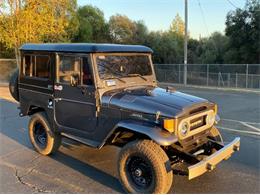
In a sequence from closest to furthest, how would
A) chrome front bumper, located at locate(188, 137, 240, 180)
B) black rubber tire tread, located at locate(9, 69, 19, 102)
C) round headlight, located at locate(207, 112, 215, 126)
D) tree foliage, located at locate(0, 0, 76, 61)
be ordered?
chrome front bumper, located at locate(188, 137, 240, 180) → round headlight, located at locate(207, 112, 215, 126) → black rubber tire tread, located at locate(9, 69, 19, 102) → tree foliage, located at locate(0, 0, 76, 61)

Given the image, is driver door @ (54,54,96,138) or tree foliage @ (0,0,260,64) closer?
driver door @ (54,54,96,138)

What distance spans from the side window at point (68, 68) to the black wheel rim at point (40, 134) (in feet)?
4.41

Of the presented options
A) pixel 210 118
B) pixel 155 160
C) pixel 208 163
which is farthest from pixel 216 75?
pixel 155 160

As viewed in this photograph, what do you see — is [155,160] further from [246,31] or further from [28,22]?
[246,31]

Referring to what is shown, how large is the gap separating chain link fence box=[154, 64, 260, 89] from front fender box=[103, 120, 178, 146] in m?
20.3

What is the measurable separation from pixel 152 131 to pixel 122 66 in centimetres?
168

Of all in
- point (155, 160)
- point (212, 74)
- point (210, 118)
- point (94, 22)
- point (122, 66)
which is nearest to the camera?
point (155, 160)

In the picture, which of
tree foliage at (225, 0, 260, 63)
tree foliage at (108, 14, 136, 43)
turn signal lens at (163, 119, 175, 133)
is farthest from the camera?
tree foliage at (108, 14, 136, 43)

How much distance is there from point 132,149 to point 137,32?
44059 millimetres

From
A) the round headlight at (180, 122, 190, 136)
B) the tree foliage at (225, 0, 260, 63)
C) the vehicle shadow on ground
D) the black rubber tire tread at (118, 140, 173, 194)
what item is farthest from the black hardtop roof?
the tree foliage at (225, 0, 260, 63)

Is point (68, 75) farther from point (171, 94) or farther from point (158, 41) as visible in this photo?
point (158, 41)

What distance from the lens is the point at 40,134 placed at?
738 cm

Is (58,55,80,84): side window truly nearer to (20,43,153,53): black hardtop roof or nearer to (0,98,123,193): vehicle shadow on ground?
(20,43,153,53): black hardtop roof

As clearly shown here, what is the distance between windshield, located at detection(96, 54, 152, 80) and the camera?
590 cm
